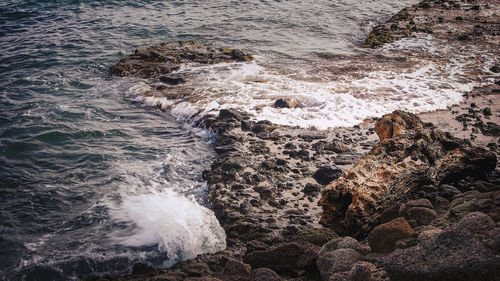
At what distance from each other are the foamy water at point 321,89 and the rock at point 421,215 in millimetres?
4711

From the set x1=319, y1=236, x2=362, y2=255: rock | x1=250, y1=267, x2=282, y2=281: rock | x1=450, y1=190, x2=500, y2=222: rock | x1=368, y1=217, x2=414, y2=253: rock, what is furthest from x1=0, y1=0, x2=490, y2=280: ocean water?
x1=450, y1=190, x2=500, y2=222: rock

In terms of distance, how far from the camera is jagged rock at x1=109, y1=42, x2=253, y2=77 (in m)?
13.8

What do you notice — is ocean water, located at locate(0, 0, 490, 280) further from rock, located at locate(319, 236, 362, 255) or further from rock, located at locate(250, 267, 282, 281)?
rock, located at locate(319, 236, 362, 255)

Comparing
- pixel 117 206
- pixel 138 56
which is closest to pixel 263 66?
pixel 138 56

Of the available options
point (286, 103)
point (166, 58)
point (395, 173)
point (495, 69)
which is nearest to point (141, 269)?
point (395, 173)

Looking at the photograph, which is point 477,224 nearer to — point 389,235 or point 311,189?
point 389,235

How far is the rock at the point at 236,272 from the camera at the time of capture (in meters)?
4.64

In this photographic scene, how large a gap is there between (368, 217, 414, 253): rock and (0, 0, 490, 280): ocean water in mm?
2427

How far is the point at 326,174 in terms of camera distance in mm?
7449

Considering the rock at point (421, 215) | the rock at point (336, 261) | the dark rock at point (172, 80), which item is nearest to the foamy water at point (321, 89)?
the dark rock at point (172, 80)

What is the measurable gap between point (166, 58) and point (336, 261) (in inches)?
475

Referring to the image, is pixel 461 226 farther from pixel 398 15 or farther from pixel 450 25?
pixel 398 15

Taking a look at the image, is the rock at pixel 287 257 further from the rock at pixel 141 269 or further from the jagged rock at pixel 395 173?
the rock at pixel 141 269

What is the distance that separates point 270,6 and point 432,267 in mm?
21179
